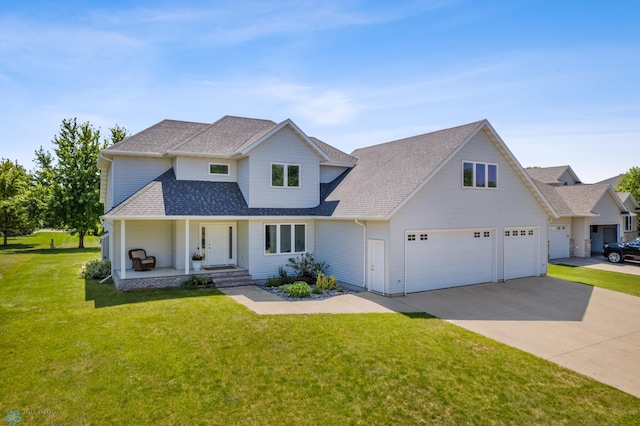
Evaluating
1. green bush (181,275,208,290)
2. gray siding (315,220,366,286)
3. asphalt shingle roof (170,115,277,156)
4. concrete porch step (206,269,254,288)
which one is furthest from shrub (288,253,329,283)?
asphalt shingle roof (170,115,277,156)

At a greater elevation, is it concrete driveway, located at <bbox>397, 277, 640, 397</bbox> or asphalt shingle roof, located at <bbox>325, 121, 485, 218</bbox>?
asphalt shingle roof, located at <bbox>325, 121, 485, 218</bbox>

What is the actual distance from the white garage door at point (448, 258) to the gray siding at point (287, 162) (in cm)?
608

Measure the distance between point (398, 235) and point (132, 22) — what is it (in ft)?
36.6

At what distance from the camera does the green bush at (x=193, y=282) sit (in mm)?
15380

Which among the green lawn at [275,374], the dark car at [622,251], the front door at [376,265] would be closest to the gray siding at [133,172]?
the green lawn at [275,374]

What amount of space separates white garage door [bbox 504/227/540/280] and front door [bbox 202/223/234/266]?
13.2 metres

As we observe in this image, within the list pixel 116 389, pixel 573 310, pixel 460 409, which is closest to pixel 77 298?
pixel 116 389

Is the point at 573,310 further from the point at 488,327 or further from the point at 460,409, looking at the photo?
the point at 460,409

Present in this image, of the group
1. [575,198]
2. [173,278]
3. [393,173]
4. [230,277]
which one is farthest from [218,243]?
[575,198]

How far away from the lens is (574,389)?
23.5 ft

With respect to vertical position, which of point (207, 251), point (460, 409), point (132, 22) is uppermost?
point (132, 22)

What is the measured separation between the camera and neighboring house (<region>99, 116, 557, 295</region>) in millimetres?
14969

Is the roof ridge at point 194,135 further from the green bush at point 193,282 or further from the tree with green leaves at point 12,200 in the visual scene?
the tree with green leaves at point 12,200

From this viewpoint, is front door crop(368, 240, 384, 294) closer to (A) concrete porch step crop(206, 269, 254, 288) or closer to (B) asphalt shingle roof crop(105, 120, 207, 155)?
(A) concrete porch step crop(206, 269, 254, 288)
